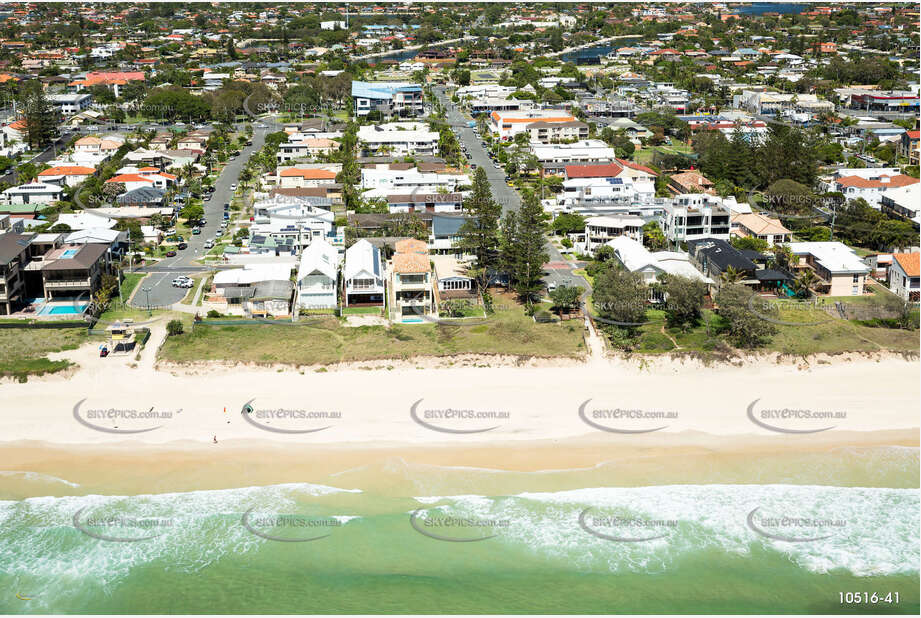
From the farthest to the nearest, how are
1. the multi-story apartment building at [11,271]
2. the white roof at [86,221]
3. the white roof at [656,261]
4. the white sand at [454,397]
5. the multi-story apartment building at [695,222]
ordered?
the multi-story apartment building at [695,222], the white roof at [86,221], the white roof at [656,261], the multi-story apartment building at [11,271], the white sand at [454,397]

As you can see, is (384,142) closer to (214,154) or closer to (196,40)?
(214,154)

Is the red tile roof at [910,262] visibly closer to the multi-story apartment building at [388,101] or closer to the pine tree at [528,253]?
the pine tree at [528,253]

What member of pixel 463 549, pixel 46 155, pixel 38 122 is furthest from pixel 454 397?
pixel 38 122

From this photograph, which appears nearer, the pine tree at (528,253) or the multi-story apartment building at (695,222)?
the pine tree at (528,253)

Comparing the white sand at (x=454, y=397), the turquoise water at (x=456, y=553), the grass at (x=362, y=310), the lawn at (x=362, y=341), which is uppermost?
the grass at (x=362, y=310)

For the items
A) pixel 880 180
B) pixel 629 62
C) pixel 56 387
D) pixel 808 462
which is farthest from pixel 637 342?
pixel 629 62

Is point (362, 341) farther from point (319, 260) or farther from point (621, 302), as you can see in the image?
point (621, 302)

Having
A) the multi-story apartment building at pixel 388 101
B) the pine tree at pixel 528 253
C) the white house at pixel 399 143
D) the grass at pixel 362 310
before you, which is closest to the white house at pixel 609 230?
the pine tree at pixel 528 253

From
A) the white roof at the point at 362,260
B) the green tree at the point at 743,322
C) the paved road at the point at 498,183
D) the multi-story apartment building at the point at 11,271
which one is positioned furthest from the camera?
the paved road at the point at 498,183
